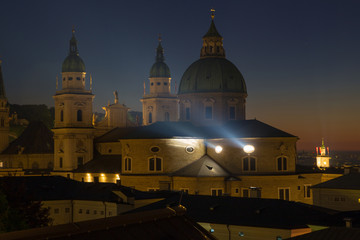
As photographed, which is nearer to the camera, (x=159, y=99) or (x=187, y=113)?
(x=187, y=113)

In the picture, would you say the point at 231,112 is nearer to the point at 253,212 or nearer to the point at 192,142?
the point at 192,142

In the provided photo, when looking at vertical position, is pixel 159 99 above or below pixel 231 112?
above

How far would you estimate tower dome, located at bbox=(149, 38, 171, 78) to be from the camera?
114625 millimetres

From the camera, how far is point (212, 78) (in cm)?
8519

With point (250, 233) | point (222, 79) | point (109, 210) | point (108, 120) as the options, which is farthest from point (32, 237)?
point (108, 120)

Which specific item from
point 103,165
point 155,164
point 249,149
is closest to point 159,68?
point 103,165

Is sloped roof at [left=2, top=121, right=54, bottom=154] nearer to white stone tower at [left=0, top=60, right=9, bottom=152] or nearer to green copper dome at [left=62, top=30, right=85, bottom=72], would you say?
white stone tower at [left=0, top=60, right=9, bottom=152]

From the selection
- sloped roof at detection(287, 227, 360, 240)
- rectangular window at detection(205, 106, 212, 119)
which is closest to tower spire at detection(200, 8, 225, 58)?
rectangular window at detection(205, 106, 212, 119)

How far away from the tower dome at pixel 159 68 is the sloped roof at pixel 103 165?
2183 centimetres

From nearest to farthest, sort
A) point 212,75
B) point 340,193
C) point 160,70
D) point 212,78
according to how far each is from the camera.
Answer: point 340,193 < point 212,78 < point 212,75 < point 160,70

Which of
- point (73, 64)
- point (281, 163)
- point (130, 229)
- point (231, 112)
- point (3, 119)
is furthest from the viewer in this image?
point (3, 119)

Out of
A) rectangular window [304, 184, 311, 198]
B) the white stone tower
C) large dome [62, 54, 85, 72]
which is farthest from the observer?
the white stone tower

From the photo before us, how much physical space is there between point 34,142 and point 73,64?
26.9 m

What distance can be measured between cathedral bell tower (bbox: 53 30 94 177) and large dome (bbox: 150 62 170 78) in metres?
17.8
